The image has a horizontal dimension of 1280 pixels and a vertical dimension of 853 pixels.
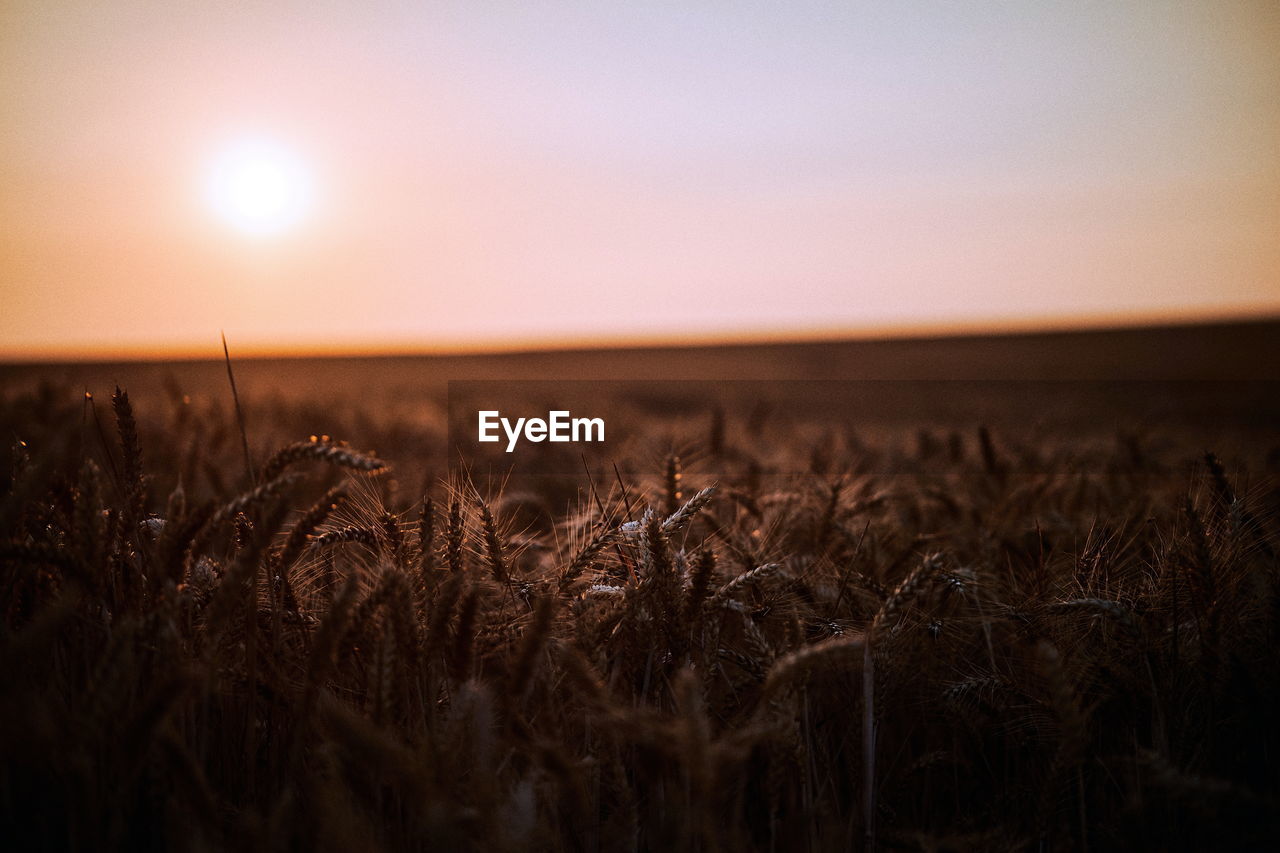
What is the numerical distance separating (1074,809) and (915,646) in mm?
487

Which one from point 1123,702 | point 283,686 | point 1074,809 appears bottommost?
point 1074,809

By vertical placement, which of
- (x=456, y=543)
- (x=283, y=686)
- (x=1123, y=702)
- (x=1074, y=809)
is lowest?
(x=1074, y=809)

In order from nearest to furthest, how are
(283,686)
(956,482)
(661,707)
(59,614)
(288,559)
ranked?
1. (59,614)
2. (288,559)
3. (283,686)
4. (661,707)
5. (956,482)

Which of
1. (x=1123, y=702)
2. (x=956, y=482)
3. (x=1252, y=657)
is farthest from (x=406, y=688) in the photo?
(x=956, y=482)

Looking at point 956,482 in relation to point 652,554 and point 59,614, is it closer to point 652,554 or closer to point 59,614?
point 652,554

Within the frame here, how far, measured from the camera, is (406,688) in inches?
62.4

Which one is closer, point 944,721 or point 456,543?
point 456,543

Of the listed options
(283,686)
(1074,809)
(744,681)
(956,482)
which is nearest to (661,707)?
(744,681)

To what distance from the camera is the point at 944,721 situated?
2.06m

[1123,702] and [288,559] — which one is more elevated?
[288,559]

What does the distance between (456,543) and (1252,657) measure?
1947 mm

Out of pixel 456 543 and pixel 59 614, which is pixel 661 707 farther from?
pixel 59 614

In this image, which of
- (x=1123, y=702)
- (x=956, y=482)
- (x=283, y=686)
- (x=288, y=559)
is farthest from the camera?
(x=956, y=482)

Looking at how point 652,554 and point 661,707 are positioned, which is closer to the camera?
point 652,554
